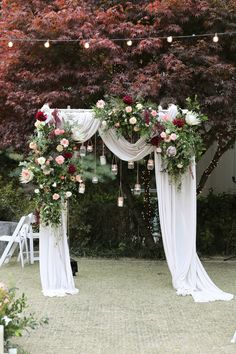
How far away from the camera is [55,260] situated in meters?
7.66

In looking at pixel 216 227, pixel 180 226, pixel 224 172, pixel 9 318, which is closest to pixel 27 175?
pixel 180 226

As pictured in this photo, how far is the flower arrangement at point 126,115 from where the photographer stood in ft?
24.9

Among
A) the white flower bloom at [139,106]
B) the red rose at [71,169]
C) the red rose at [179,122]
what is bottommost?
the red rose at [71,169]

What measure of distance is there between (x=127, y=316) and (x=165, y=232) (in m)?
1.68

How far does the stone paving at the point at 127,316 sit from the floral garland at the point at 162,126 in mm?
1672

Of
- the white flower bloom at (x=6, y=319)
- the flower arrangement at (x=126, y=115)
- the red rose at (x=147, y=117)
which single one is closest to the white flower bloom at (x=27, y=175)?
the flower arrangement at (x=126, y=115)

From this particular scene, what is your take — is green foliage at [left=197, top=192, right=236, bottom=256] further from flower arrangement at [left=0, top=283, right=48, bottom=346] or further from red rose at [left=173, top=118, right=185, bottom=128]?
flower arrangement at [left=0, top=283, right=48, bottom=346]

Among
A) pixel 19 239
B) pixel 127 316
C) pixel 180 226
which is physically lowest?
pixel 127 316

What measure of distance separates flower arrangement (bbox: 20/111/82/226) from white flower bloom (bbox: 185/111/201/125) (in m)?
1.50

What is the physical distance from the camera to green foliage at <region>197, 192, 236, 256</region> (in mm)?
10532

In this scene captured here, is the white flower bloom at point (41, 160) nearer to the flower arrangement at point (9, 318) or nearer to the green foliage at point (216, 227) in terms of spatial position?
the flower arrangement at point (9, 318)

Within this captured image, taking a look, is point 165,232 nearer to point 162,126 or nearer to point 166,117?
point 162,126

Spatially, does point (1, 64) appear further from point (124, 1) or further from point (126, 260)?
point (126, 260)

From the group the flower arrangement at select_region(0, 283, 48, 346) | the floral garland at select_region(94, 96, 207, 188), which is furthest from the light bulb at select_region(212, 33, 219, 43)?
the flower arrangement at select_region(0, 283, 48, 346)
